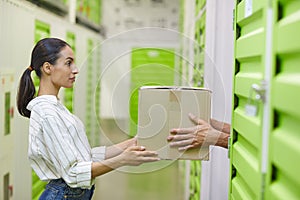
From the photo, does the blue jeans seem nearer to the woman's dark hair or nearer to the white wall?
the woman's dark hair

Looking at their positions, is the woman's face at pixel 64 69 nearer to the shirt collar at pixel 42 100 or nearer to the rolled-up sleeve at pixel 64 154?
the shirt collar at pixel 42 100

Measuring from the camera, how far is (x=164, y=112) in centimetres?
160

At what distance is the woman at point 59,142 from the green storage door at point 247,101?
0.32 metres

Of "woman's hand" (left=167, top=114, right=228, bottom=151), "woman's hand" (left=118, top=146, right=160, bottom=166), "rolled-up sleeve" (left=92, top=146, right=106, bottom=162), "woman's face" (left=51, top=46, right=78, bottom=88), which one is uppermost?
"woman's face" (left=51, top=46, right=78, bottom=88)

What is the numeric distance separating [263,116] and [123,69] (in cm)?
97

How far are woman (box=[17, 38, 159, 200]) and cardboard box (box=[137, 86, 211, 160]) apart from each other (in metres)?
0.05

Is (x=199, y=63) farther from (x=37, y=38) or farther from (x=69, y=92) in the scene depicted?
(x=69, y=92)

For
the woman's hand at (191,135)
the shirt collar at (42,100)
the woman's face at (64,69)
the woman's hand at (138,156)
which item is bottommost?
the woman's hand at (138,156)

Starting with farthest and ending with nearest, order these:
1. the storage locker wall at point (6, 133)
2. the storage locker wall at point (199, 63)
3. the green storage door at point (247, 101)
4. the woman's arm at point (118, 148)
A: the storage locker wall at point (199, 63) < the storage locker wall at point (6, 133) < the woman's arm at point (118, 148) < the green storage door at point (247, 101)

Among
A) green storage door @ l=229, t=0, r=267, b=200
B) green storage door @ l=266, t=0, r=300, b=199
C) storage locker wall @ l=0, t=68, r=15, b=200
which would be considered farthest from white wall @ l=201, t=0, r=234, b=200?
green storage door @ l=266, t=0, r=300, b=199

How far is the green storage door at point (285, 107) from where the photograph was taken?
88 cm

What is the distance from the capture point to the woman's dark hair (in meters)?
1.75

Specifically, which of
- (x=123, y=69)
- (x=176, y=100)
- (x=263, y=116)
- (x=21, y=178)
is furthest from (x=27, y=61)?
(x=263, y=116)

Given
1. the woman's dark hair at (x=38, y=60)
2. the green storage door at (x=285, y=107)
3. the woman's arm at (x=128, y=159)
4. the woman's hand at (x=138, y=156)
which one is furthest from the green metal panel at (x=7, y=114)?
the green storage door at (x=285, y=107)
